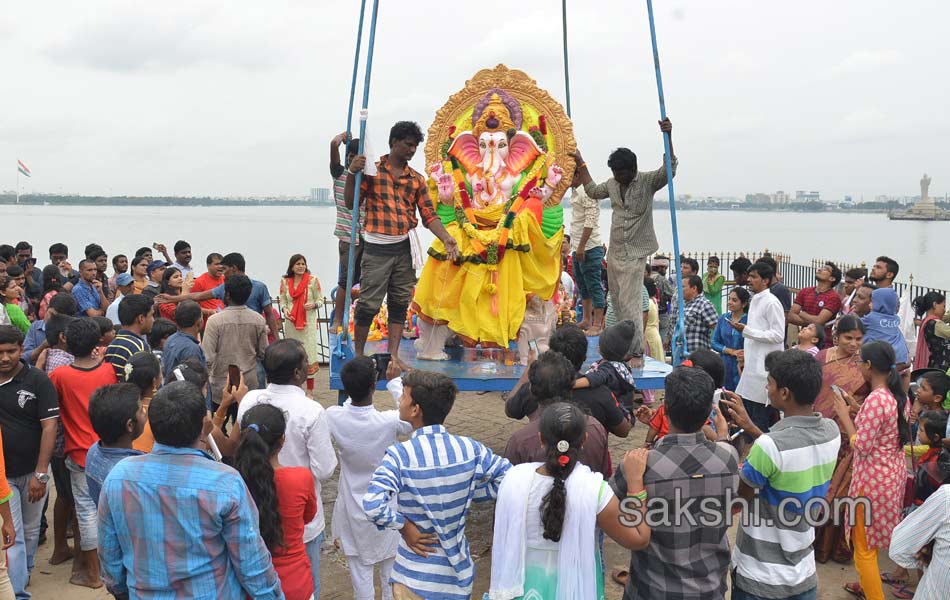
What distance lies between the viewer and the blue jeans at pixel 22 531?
13.9 feet

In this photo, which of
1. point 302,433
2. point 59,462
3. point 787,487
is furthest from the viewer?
point 59,462

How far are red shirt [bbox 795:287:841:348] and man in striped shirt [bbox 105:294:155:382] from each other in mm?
6980

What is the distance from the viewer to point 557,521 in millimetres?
2807

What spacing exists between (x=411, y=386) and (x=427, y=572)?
78 centimetres

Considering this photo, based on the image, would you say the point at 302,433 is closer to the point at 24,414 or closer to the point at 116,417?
the point at 116,417

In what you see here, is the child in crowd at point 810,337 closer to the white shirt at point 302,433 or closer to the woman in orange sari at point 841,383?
the woman in orange sari at point 841,383

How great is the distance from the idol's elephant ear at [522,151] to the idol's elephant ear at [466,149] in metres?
0.31

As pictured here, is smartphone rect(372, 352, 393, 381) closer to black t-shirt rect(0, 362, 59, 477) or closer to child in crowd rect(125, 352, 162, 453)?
child in crowd rect(125, 352, 162, 453)

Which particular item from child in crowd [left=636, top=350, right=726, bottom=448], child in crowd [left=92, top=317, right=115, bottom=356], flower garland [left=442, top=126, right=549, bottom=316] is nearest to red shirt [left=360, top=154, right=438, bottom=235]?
flower garland [left=442, top=126, right=549, bottom=316]

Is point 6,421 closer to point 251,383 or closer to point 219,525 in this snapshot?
A: point 251,383

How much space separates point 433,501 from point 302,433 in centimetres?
108

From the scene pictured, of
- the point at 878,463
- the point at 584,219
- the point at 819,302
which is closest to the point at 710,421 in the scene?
the point at 878,463

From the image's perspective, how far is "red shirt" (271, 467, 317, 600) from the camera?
10.0 ft

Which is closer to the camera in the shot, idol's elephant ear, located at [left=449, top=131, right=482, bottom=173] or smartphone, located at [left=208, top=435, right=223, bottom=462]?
smartphone, located at [left=208, top=435, right=223, bottom=462]
